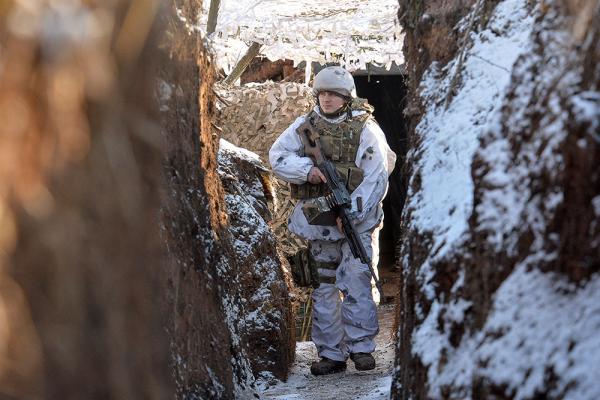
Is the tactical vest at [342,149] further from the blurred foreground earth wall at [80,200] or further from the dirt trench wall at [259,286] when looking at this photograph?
the blurred foreground earth wall at [80,200]

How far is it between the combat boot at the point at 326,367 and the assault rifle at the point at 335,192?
603mm

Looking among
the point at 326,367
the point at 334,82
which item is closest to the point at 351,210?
the point at 334,82

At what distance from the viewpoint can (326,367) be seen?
22.1 ft

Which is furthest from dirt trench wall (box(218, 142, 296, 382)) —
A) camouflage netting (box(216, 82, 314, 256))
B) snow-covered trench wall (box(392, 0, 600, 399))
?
camouflage netting (box(216, 82, 314, 256))

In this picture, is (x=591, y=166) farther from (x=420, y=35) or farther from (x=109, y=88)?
(x=420, y=35)

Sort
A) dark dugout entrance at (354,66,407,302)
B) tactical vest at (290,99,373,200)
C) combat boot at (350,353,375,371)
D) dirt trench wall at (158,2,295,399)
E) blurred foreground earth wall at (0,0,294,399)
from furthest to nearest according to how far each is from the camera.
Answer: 1. dark dugout entrance at (354,66,407,302)
2. tactical vest at (290,99,373,200)
3. combat boot at (350,353,375,371)
4. dirt trench wall at (158,2,295,399)
5. blurred foreground earth wall at (0,0,294,399)

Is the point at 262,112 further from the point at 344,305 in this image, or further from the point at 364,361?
the point at 364,361

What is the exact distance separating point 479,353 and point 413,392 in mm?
569

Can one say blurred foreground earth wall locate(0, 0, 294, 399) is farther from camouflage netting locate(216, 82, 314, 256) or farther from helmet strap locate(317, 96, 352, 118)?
camouflage netting locate(216, 82, 314, 256)

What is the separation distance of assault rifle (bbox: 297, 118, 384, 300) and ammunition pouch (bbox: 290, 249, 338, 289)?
0.29 meters

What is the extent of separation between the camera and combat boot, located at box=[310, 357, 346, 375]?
22.0 ft

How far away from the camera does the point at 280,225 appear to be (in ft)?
35.6

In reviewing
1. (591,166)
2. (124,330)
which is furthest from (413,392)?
(124,330)

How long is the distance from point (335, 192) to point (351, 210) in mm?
153
